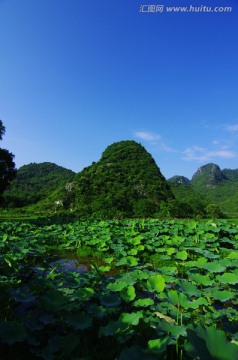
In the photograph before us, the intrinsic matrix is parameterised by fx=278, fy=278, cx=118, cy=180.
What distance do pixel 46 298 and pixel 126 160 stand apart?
48403 millimetres

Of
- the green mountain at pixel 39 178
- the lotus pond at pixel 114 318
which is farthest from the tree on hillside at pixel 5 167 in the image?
the green mountain at pixel 39 178

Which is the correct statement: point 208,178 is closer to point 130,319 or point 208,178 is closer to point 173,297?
point 173,297

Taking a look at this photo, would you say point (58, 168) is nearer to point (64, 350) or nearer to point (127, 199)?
point (127, 199)

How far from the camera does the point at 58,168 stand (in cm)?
8119

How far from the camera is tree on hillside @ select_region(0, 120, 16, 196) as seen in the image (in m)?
20.0

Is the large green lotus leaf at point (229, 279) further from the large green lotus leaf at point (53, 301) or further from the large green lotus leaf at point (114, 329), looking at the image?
the large green lotus leaf at point (53, 301)

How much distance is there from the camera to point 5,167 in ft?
66.2

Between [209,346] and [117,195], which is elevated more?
[117,195]

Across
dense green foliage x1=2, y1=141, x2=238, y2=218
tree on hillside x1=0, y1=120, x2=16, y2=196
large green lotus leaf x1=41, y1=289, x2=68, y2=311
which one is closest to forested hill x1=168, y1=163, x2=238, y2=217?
dense green foliage x1=2, y1=141, x2=238, y2=218

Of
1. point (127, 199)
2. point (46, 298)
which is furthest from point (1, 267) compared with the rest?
point (127, 199)

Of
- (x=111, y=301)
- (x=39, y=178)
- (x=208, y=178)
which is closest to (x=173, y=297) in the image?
(x=111, y=301)

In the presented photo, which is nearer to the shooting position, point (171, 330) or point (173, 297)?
point (171, 330)

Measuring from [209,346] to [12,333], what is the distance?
1964 mm

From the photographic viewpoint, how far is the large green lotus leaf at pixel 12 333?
279cm
